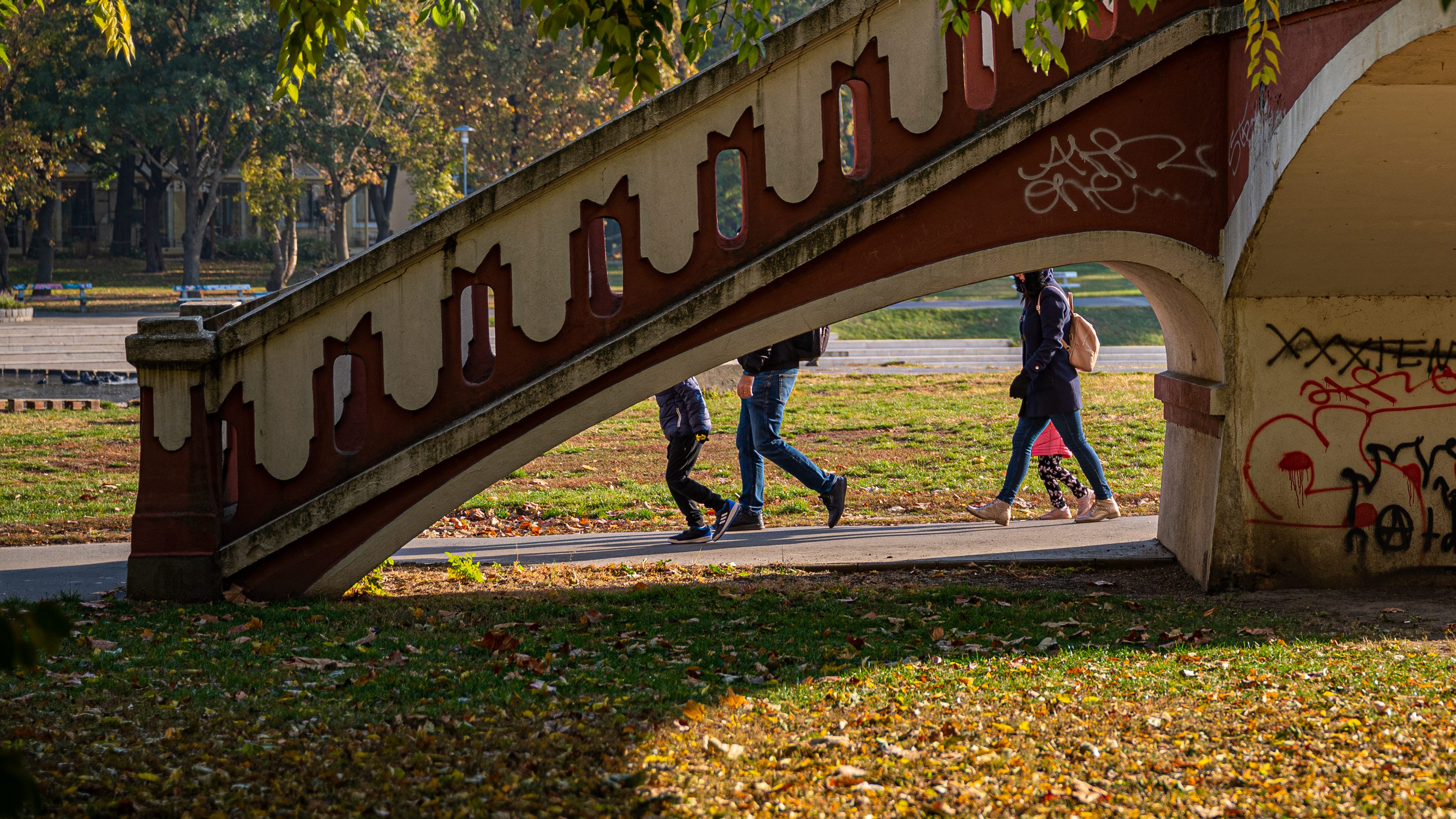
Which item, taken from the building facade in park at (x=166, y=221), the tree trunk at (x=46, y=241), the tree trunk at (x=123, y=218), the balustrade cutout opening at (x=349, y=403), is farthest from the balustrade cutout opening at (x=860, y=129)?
the tree trunk at (x=123, y=218)

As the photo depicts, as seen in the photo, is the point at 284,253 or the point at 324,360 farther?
the point at 284,253

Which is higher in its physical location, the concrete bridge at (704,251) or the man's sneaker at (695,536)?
the concrete bridge at (704,251)

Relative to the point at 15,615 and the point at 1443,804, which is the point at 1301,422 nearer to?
the point at 1443,804

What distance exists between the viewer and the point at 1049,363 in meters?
8.80

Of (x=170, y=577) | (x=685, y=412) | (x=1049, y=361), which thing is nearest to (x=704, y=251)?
(x=685, y=412)

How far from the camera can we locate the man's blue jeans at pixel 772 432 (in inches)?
348

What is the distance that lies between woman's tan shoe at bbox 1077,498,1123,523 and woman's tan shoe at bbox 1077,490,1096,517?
19 mm

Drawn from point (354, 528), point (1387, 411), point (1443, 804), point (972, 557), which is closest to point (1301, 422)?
point (1387, 411)

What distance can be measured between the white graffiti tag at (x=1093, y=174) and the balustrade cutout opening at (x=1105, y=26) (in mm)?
485

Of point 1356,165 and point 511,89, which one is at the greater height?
point 511,89

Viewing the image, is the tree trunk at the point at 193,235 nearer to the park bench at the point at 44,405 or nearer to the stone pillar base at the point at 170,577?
the park bench at the point at 44,405

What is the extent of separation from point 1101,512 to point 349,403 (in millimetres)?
5315

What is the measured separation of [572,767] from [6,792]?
2.42 metres

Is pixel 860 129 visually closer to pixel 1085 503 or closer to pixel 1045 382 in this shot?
pixel 1045 382
